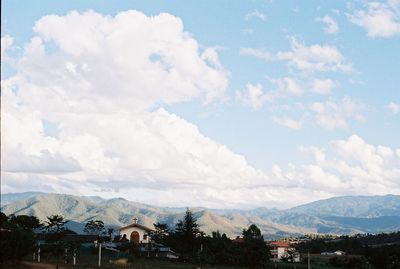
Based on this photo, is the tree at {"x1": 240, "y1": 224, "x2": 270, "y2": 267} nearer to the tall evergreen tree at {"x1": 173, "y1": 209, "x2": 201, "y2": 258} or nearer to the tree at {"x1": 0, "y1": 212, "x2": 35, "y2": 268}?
the tall evergreen tree at {"x1": 173, "y1": 209, "x2": 201, "y2": 258}

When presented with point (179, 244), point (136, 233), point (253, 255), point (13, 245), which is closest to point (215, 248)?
point (253, 255)

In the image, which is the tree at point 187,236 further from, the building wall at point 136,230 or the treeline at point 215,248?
the building wall at point 136,230

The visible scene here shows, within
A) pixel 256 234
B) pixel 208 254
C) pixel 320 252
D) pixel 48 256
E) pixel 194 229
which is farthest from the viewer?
pixel 320 252

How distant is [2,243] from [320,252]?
144 m

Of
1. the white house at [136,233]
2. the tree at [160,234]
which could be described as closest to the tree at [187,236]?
the tree at [160,234]

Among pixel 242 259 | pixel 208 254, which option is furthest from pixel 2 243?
pixel 208 254

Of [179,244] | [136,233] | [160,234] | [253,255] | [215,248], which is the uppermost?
[136,233]

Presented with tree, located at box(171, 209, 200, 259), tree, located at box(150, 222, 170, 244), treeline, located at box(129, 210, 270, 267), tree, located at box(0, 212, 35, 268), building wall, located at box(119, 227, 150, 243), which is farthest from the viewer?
building wall, located at box(119, 227, 150, 243)

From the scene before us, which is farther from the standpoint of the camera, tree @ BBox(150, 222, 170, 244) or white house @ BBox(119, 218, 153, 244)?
white house @ BBox(119, 218, 153, 244)

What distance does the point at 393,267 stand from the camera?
9812cm

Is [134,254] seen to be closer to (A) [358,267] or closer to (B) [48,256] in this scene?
(B) [48,256]

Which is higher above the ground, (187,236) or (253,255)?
(187,236)

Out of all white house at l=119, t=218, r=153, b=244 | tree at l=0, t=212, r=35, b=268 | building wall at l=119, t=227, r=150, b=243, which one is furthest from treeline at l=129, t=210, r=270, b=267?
tree at l=0, t=212, r=35, b=268

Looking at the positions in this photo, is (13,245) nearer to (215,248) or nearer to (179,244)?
(215,248)
